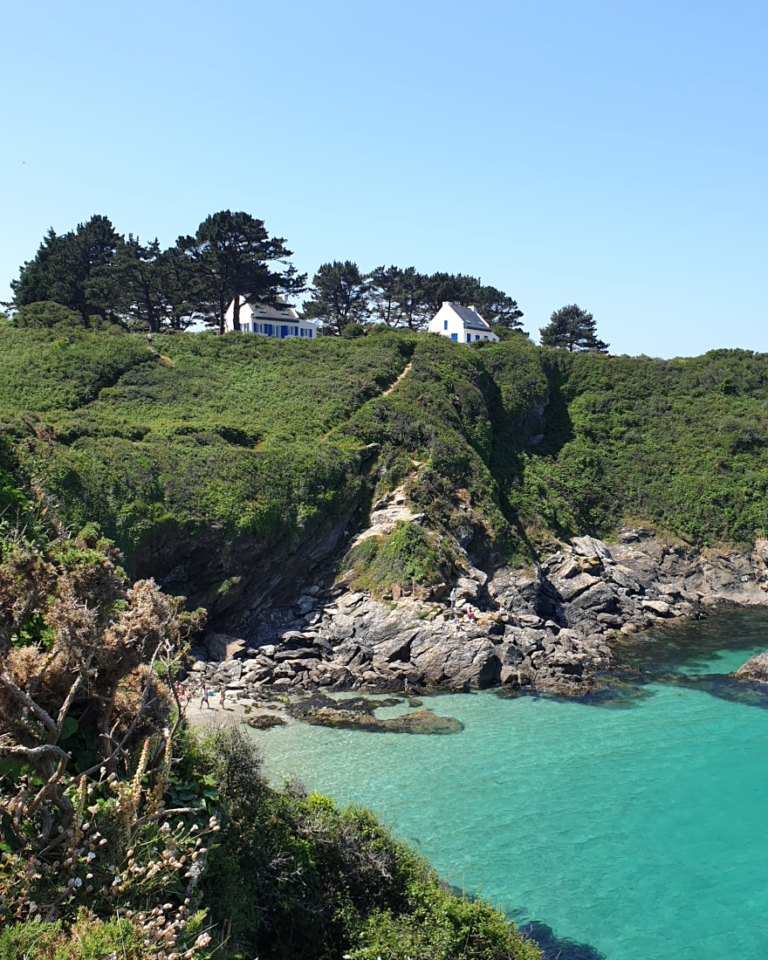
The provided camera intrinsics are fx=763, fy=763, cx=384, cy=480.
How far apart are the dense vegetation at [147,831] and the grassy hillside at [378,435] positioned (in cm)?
2083

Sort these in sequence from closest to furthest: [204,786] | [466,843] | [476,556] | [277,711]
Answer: [204,786] < [466,843] < [277,711] < [476,556]

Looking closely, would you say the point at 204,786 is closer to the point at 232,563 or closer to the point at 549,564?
the point at 232,563

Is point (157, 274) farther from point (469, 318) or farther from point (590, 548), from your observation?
point (590, 548)

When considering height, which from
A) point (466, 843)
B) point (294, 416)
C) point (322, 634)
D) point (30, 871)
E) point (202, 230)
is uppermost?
point (202, 230)

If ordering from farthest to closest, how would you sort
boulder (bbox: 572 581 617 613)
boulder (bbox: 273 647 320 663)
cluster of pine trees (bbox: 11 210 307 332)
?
cluster of pine trees (bbox: 11 210 307 332) → boulder (bbox: 572 581 617 613) → boulder (bbox: 273 647 320 663)

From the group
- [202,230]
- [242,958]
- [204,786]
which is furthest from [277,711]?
[202,230]

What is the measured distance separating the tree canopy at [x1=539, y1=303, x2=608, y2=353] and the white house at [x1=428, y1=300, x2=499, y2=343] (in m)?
9.14

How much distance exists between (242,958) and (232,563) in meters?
26.5

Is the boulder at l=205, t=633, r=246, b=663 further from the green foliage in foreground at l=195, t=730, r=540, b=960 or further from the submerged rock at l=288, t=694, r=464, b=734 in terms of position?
the green foliage in foreground at l=195, t=730, r=540, b=960

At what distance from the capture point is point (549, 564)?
46812 mm

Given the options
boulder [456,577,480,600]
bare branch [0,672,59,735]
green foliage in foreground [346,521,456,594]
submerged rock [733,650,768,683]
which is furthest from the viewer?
boulder [456,577,480,600]

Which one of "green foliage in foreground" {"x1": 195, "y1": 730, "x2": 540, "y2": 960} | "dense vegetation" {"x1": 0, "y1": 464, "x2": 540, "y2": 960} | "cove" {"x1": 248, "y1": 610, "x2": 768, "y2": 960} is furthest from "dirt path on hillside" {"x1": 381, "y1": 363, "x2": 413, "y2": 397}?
"green foliage in foreground" {"x1": 195, "y1": 730, "x2": 540, "y2": 960}

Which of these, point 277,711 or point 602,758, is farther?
point 277,711

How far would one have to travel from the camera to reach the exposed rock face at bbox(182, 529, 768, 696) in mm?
31656
